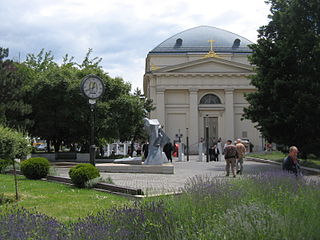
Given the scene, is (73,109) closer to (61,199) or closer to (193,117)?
(61,199)

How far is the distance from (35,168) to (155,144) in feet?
27.5

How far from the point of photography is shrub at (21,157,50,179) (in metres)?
16.8

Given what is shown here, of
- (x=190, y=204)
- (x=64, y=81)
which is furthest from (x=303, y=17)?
(x=190, y=204)

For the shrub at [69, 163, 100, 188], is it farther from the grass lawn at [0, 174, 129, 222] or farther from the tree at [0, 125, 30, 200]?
the tree at [0, 125, 30, 200]

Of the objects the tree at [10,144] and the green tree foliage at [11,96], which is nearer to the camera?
the tree at [10,144]

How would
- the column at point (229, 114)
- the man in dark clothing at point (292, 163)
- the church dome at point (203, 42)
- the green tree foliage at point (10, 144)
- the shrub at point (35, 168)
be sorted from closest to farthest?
the green tree foliage at point (10, 144) → the man in dark clothing at point (292, 163) → the shrub at point (35, 168) → the column at point (229, 114) → the church dome at point (203, 42)

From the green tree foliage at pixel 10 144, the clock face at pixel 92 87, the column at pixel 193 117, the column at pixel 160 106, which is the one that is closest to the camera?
the green tree foliage at pixel 10 144

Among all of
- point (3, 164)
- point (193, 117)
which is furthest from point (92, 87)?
point (193, 117)

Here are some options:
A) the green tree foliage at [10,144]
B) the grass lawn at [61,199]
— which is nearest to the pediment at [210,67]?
the grass lawn at [61,199]

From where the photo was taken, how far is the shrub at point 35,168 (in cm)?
1680

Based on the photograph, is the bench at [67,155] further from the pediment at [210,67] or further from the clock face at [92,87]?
the pediment at [210,67]

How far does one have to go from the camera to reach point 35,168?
1678 centimetres

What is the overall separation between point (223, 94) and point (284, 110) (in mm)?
46340

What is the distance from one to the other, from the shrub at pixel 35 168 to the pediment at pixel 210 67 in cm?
5410
